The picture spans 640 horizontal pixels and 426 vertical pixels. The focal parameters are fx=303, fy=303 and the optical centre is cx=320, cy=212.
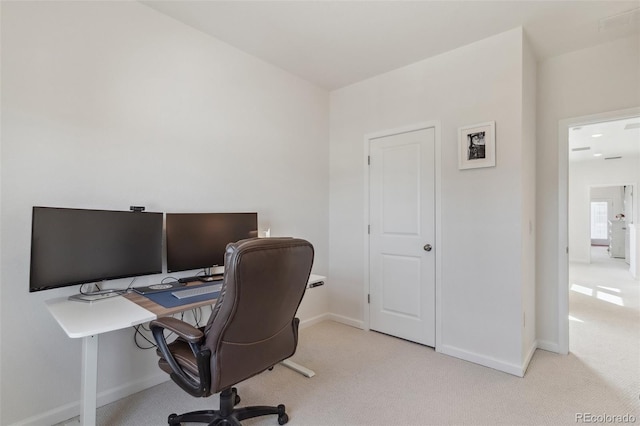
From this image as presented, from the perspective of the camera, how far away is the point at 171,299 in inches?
72.1

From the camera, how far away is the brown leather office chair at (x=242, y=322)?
1.32 metres

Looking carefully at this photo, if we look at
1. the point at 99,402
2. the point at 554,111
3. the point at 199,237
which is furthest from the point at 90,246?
the point at 554,111

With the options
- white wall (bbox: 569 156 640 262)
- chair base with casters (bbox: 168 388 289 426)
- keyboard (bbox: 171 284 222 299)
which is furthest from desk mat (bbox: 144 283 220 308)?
white wall (bbox: 569 156 640 262)

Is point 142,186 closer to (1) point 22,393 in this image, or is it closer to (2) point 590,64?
(1) point 22,393

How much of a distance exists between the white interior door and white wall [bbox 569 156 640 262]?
736cm

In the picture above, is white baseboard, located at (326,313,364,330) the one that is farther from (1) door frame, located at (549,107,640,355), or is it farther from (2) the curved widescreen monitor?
(2) the curved widescreen monitor

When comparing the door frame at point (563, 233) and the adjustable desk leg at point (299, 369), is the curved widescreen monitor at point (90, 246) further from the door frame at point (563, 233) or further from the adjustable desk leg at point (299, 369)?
the door frame at point (563, 233)

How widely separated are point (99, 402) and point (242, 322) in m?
1.42

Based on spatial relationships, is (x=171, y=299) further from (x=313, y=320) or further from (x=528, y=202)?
(x=528, y=202)

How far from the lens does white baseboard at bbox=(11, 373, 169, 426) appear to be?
1.77 m

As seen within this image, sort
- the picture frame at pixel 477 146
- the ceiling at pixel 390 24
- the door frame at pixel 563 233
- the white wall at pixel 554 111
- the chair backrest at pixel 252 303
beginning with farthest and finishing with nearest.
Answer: the door frame at pixel 563 233
the white wall at pixel 554 111
the picture frame at pixel 477 146
the ceiling at pixel 390 24
the chair backrest at pixel 252 303

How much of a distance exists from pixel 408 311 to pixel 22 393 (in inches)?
115

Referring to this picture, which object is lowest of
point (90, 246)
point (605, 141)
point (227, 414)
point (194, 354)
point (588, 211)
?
point (227, 414)

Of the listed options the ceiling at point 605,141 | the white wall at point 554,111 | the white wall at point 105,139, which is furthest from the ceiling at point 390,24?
the ceiling at point 605,141
